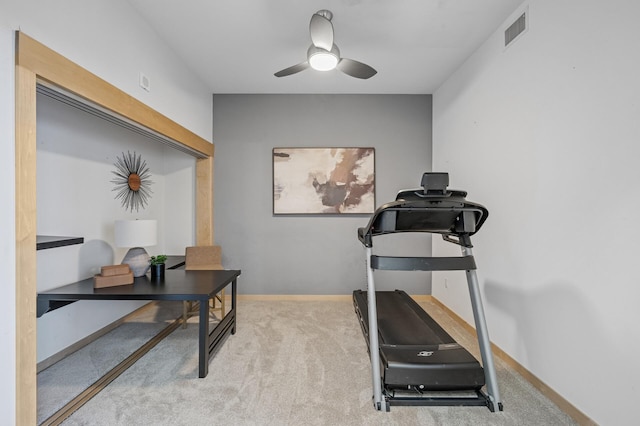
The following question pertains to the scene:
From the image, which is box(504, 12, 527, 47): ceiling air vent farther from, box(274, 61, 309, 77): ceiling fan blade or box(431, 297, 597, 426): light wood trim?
box(431, 297, 597, 426): light wood trim

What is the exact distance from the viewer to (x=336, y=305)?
12.8 feet

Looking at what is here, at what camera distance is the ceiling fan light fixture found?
229 cm

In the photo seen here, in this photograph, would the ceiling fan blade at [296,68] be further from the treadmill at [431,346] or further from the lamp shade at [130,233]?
the lamp shade at [130,233]

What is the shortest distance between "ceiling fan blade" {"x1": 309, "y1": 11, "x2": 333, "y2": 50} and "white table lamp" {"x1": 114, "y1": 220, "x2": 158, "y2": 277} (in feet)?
6.79

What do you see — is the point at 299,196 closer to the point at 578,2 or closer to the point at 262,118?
the point at 262,118

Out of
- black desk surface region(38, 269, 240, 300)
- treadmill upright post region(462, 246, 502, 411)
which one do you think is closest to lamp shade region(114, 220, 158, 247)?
black desk surface region(38, 269, 240, 300)

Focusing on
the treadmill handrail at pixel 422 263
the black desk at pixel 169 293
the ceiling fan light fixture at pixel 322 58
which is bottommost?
the black desk at pixel 169 293

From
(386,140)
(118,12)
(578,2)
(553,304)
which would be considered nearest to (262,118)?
(386,140)

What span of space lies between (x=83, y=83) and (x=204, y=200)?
7.51 ft

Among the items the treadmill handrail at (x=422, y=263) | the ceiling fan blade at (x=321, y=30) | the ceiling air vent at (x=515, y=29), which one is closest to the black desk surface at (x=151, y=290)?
the treadmill handrail at (x=422, y=263)

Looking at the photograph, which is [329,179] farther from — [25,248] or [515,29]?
[25,248]

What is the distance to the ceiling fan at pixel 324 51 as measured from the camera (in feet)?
7.04

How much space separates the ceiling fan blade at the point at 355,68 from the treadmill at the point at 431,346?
1308mm

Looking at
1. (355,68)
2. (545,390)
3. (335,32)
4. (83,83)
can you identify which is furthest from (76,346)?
(545,390)
